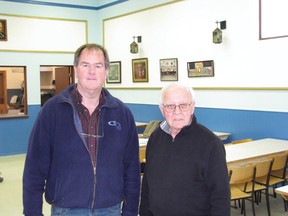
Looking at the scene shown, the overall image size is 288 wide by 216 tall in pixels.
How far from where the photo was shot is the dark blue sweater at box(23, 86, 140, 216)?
1.88 meters

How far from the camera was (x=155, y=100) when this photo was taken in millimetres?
7797

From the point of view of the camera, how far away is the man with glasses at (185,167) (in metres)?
1.74

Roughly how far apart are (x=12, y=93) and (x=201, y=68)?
17.2 feet

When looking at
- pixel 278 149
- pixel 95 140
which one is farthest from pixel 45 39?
pixel 95 140

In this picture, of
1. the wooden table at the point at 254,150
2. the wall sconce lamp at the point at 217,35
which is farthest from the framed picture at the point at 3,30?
the wooden table at the point at 254,150

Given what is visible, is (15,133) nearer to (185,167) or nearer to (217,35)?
(217,35)

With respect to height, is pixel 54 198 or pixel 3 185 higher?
pixel 54 198

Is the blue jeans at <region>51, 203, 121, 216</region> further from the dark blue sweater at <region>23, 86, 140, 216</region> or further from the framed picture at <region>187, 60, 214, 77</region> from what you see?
the framed picture at <region>187, 60, 214, 77</region>

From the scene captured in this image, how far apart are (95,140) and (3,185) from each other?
4.51 m

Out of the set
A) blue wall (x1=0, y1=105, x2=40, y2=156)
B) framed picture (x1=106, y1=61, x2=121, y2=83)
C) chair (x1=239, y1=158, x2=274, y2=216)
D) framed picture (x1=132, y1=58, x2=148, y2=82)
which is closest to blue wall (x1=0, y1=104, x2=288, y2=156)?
blue wall (x1=0, y1=105, x2=40, y2=156)

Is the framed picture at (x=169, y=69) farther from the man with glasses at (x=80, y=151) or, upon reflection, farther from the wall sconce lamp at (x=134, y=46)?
the man with glasses at (x=80, y=151)

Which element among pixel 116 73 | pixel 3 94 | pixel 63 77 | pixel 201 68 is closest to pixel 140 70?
pixel 116 73

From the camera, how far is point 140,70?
26.5ft

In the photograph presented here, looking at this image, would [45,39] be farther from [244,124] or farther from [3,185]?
[244,124]
